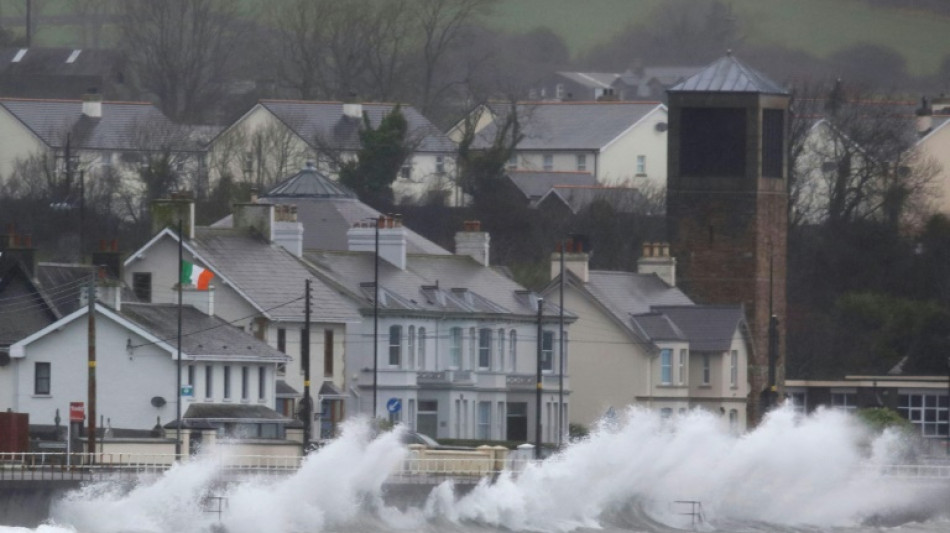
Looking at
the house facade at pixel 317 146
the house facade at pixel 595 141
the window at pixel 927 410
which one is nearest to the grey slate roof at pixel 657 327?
the window at pixel 927 410

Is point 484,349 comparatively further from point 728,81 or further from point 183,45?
point 183,45

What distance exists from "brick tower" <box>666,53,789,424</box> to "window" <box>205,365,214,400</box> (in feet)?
120

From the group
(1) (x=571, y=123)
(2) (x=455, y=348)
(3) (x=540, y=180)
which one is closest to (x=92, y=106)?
(3) (x=540, y=180)

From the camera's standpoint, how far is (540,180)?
156125mm

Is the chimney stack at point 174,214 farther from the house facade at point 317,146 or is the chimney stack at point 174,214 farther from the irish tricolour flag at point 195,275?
the house facade at point 317,146

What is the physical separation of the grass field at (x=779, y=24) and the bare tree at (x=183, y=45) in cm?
231

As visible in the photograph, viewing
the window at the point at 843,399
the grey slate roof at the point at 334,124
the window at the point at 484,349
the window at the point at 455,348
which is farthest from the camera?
the grey slate roof at the point at 334,124

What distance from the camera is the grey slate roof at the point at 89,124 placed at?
493 ft

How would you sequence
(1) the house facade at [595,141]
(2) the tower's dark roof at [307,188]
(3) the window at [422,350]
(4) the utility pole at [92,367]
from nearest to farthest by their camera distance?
(4) the utility pole at [92,367]
(3) the window at [422,350]
(2) the tower's dark roof at [307,188]
(1) the house facade at [595,141]

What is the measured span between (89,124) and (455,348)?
4791 centimetres

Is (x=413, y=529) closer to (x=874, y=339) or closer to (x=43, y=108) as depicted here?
(x=874, y=339)

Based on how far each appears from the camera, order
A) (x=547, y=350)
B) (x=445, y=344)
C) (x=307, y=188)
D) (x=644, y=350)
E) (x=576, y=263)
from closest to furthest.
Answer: (x=445, y=344)
(x=547, y=350)
(x=644, y=350)
(x=576, y=263)
(x=307, y=188)

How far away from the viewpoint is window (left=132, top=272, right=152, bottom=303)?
4040 inches

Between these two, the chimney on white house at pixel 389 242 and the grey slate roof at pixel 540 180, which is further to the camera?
the grey slate roof at pixel 540 180
